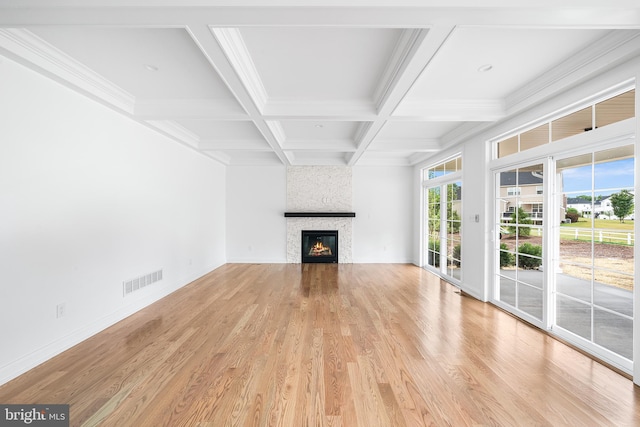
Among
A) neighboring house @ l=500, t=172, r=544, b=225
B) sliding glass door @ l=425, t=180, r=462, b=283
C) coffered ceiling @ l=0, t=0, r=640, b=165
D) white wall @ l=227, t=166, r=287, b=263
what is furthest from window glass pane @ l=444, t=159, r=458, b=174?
white wall @ l=227, t=166, r=287, b=263

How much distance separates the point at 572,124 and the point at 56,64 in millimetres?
4770

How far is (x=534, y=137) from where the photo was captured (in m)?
3.16

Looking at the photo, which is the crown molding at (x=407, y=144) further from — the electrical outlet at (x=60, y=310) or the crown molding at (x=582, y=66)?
the electrical outlet at (x=60, y=310)

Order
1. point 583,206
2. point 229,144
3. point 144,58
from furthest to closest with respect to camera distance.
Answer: point 229,144, point 583,206, point 144,58

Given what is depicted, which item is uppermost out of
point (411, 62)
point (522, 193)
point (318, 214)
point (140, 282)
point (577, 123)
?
point (411, 62)

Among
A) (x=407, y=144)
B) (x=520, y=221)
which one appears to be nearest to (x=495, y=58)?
(x=520, y=221)

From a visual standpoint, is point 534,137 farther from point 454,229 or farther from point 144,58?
point 144,58

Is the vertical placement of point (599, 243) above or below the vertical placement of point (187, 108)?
below

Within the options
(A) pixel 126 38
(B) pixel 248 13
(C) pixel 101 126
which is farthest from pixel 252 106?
(C) pixel 101 126

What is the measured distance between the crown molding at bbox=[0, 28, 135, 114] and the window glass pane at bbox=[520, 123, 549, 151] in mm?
4707

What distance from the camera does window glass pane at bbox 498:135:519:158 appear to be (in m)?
3.47

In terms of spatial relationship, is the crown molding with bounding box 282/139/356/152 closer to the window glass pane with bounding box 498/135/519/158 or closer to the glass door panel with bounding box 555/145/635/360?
the window glass pane with bounding box 498/135/519/158

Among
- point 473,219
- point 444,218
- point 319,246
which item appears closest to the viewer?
point 473,219

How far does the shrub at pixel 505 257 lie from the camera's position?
350 cm
